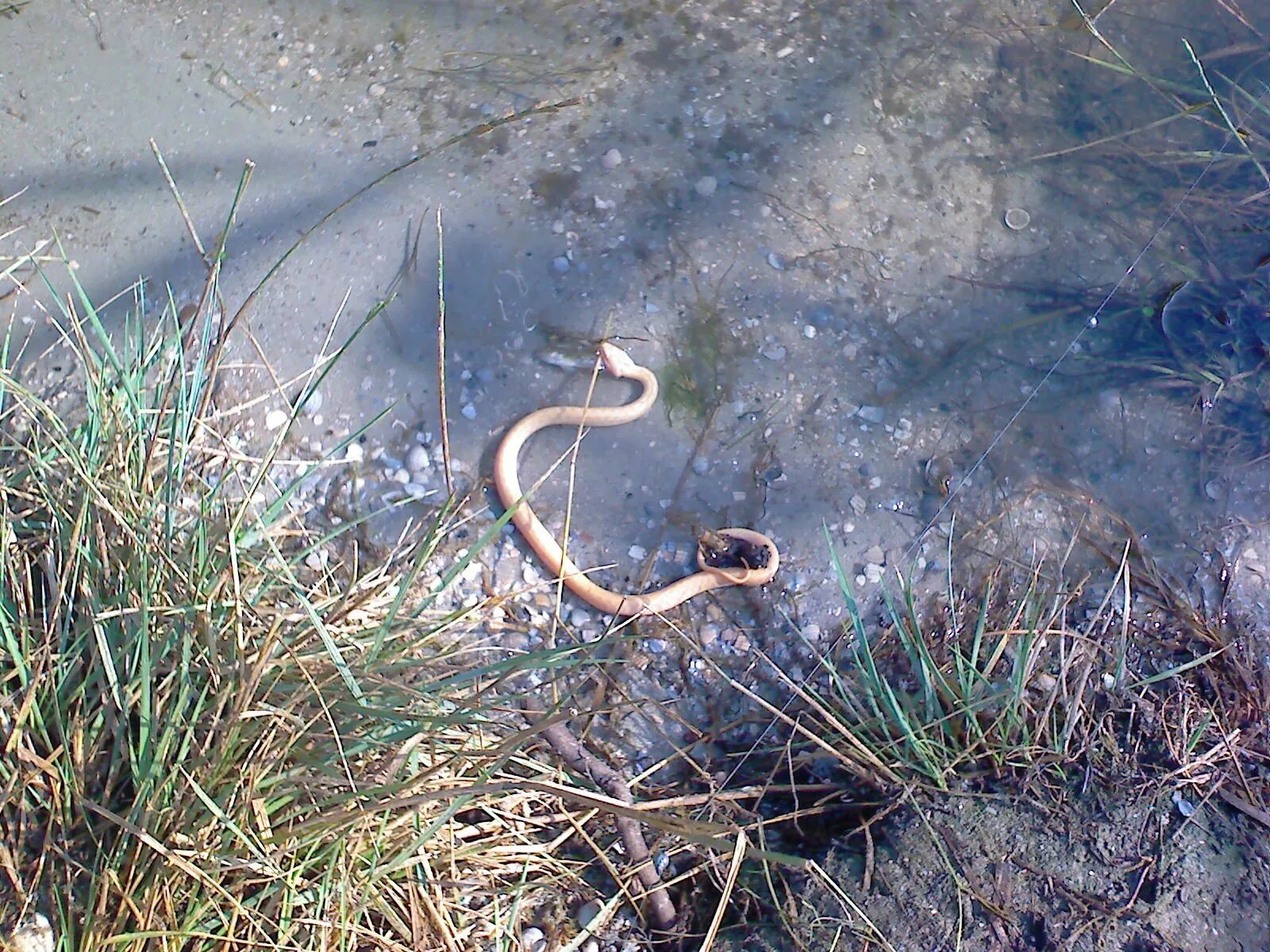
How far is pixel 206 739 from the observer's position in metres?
1.35

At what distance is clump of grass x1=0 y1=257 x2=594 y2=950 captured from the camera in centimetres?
131

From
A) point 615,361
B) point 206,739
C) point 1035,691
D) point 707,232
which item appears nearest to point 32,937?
point 206,739

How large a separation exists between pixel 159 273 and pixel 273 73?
0.67 meters

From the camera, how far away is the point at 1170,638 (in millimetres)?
2000

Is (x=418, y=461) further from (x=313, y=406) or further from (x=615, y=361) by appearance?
(x=615, y=361)

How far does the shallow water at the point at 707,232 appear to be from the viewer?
2.22 m

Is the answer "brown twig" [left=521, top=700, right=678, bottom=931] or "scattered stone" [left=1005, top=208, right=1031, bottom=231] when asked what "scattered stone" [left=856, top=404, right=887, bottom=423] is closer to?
"scattered stone" [left=1005, top=208, right=1031, bottom=231]

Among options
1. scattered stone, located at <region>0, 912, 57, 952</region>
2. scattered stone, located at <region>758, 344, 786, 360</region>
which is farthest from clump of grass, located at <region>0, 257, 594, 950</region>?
scattered stone, located at <region>758, 344, 786, 360</region>

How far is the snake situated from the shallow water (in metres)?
0.06

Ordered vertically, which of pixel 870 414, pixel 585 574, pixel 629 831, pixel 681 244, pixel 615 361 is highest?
pixel 681 244

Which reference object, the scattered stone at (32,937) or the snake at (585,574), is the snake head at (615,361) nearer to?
the snake at (585,574)

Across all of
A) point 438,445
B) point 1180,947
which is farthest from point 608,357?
point 1180,947

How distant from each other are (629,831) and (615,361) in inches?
42.2

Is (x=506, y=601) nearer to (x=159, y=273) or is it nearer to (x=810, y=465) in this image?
(x=810, y=465)
